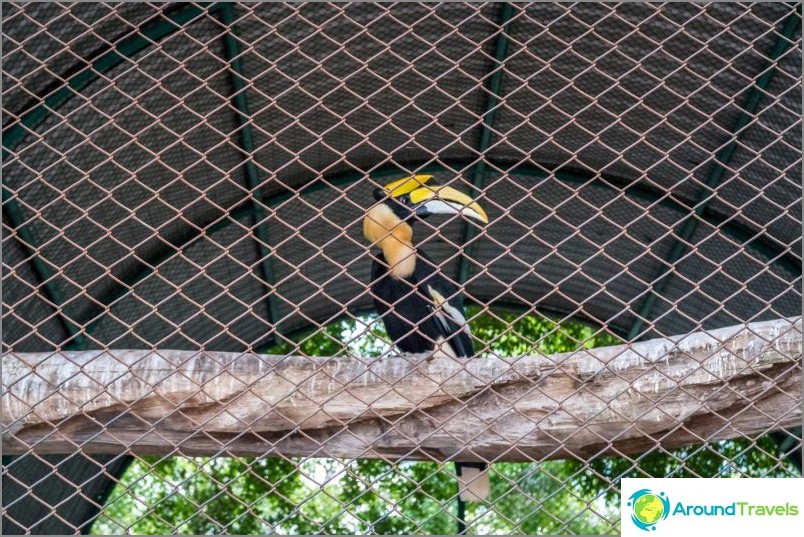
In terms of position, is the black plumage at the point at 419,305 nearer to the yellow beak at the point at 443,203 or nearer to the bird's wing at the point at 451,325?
the bird's wing at the point at 451,325

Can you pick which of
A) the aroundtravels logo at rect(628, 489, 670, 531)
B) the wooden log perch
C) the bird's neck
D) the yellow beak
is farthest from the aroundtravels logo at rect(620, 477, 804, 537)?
the bird's neck

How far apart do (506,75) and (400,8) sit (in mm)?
674

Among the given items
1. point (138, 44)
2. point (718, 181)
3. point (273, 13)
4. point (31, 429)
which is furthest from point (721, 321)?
point (31, 429)

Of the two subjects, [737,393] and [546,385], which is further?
[546,385]

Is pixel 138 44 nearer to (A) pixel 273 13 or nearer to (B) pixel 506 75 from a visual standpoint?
(A) pixel 273 13

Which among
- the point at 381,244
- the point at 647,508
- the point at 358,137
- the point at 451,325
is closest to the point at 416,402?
the point at 647,508

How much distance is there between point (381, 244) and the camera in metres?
4.66

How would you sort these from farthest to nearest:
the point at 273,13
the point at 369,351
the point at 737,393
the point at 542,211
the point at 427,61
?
1. the point at 369,351
2. the point at 542,211
3. the point at 427,61
4. the point at 273,13
5. the point at 737,393

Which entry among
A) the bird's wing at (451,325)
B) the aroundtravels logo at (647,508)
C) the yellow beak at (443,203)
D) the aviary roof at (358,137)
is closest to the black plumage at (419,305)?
the bird's wing at (451,325)

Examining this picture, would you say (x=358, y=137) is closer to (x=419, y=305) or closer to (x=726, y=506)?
(x=419, y=305)

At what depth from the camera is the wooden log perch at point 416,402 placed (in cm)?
Answer: 256

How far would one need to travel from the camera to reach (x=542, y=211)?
18.2 ft

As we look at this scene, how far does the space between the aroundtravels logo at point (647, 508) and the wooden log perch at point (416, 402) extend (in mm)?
438

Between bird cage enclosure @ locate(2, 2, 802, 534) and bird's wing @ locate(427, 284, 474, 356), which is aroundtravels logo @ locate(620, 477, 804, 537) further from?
bird's wing @ locate(427, 284, 474, 356)
